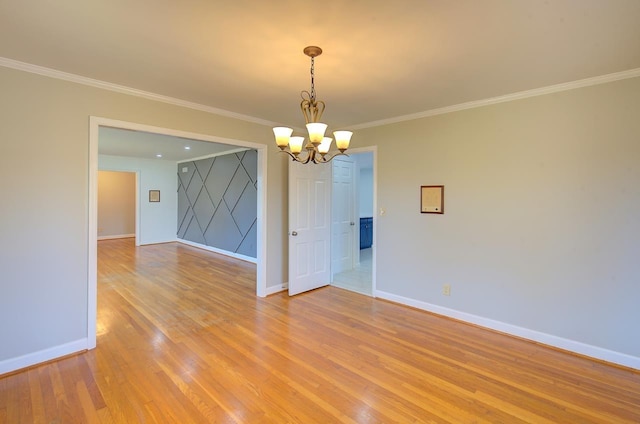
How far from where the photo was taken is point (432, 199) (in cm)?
373

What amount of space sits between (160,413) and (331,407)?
1.15m

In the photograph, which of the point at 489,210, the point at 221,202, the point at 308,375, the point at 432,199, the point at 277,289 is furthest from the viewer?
the point at 221,202

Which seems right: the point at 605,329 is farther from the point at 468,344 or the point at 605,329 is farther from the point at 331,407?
the point at 331,407

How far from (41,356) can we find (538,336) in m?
4.65

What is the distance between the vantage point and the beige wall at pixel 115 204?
954 cm

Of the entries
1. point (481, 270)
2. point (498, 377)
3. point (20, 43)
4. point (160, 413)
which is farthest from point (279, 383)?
point (20, 43)

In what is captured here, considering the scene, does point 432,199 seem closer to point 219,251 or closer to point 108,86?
point 108,86

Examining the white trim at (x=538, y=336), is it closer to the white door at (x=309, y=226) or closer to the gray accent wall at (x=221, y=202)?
the white door at (x=309, y=226)

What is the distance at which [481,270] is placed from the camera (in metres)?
3.39

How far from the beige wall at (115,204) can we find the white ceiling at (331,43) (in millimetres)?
8443

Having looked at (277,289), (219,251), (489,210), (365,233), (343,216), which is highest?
(489,210)

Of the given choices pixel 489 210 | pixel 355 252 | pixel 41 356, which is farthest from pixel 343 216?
pixel 41 356

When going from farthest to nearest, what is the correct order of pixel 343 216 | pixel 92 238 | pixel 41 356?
1. pixel 343 216
2. pixel 92 238
3. pixel 41 356

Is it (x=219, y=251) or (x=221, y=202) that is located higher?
(x=221, y=202)
